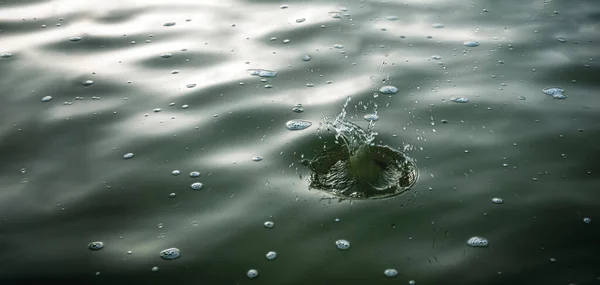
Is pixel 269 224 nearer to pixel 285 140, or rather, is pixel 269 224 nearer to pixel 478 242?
pixel 285 140

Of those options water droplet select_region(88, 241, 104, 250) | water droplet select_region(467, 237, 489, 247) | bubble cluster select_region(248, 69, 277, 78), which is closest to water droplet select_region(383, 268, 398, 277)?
water droplet select_region(467, 237, 489, 247)

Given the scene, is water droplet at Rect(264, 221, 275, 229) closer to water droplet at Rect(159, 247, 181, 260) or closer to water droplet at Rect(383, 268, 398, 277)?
water droplet at Rect(159, 247, 181, 260)

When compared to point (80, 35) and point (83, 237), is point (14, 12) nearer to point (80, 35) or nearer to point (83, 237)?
point (80, 35)

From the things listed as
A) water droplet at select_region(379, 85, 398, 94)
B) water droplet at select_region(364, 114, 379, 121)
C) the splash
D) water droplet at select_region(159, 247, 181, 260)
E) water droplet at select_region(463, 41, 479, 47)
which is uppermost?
water droplet at select_region(463, 41, 479, 47)

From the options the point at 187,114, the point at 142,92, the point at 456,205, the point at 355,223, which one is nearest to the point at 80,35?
the point at 142,92

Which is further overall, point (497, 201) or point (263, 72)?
point (263, 72)

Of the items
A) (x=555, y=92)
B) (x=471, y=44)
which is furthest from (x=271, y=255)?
(x=471, y=44)
